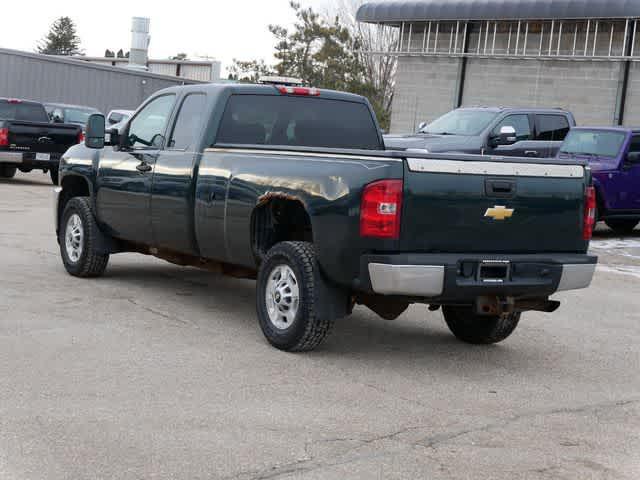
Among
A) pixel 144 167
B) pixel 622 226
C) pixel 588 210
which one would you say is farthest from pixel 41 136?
pixel 588 210

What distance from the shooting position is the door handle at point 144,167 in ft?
30.9

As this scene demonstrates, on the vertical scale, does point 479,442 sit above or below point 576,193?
below

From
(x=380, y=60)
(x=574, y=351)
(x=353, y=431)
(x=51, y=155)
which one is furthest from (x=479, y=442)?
(x=380, y=60)

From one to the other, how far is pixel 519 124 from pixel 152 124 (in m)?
11.5

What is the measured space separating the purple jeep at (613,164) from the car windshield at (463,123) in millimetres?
1442

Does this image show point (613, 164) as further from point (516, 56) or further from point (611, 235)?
point (516, 56)

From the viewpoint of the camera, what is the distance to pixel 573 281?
24.8ft

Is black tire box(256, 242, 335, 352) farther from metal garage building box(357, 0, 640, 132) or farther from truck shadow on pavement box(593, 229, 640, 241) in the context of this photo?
metal garage building box(357, 0, 640, 132)

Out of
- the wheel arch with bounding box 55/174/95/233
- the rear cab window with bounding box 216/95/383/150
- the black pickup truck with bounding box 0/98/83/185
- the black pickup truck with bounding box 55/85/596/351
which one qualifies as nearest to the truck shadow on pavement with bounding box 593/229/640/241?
the rear cab window with bounding box 216/95/383/150

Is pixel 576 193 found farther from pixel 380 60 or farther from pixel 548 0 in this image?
pixel 380 60

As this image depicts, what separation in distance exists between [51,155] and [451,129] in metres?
8.47

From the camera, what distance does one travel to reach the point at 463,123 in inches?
778

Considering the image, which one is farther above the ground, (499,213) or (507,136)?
(507,136)

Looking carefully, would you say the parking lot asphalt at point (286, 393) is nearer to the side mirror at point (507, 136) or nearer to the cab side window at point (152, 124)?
the cab side window at point (152, 124)
